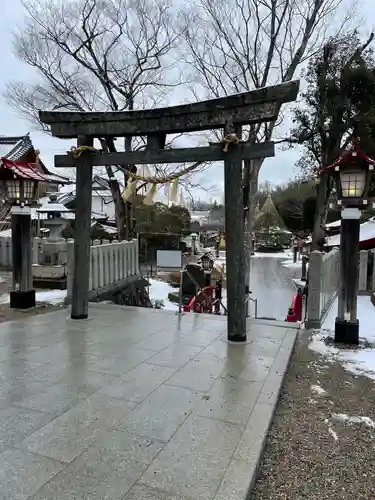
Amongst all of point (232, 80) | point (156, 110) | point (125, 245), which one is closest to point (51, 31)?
point (232, 80)

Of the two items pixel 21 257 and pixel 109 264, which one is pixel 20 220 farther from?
pixel 109 264

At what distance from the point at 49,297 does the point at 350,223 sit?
634cm

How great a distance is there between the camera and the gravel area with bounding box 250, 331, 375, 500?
2.30 meters

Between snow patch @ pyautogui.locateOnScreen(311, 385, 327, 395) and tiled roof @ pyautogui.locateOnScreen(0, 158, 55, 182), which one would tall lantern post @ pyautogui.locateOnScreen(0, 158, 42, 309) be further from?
snow patch @ pyautogui.locateOnScreen(311, 385, 327, 395)

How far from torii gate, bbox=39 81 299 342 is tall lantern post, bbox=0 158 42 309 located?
4.60 ft

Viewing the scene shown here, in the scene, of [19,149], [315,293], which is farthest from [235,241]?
[19,149]

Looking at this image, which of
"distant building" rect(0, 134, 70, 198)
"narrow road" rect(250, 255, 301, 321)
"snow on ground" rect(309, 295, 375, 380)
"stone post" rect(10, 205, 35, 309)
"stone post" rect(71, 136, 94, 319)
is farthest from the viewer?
"distant building" rect(0, 134, 70, 198)

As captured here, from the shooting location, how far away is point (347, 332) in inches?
210

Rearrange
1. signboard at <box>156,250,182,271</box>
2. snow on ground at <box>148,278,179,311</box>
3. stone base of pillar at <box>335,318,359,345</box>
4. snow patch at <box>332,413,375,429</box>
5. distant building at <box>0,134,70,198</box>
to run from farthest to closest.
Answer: distant building at <box>0,134,70,198</box>, snow on ground at <box>148,278,179,311</box>, signboard at <box>156,250,182,271</box>, stone base of pillar at <box>335,318,359,345</box>, snow patch at <box>332,413,375,429</box>

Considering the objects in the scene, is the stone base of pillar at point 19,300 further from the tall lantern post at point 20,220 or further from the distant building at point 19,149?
the distant building at point 19,149

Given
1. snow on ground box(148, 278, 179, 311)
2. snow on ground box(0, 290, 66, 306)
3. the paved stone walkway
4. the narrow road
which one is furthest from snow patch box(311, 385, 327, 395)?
snow on ground box(148, 278, 179, 311)

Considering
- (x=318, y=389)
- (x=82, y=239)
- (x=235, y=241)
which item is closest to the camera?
(x=318, y=389)

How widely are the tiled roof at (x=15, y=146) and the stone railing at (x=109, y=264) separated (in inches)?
472

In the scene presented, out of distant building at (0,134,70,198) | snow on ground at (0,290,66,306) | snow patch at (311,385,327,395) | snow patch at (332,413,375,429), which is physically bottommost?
snow patch at (311,385,327,395)
